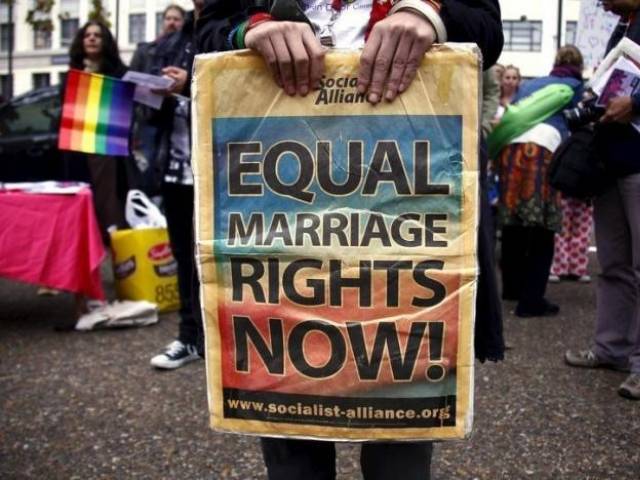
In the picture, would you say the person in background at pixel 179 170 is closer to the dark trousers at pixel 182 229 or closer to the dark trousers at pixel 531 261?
the dark trousers at pixel 182 229

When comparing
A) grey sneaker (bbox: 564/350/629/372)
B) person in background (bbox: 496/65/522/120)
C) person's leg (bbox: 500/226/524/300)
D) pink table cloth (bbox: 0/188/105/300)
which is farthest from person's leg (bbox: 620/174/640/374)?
person in background (bbox: 496/65/522/120)

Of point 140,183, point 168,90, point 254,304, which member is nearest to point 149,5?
point 140,183

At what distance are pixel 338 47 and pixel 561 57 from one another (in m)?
4.07

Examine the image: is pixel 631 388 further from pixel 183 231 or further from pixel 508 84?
pixel 508 84

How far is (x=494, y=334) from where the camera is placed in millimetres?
1408

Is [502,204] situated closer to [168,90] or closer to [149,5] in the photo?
[168,90]

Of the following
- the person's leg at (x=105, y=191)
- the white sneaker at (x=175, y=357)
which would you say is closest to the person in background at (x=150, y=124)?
the white sneaker at (x=175, y=357)

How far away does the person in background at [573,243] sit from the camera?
6.20 meters

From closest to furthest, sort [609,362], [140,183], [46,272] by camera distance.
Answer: [609,362] → [46,272] → [140,183]

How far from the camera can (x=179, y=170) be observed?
3.48 m

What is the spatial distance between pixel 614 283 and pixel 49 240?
299 centimetres

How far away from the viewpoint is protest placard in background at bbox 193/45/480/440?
48.7 inches

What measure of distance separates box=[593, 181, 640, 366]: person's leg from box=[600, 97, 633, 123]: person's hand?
1.43 feet

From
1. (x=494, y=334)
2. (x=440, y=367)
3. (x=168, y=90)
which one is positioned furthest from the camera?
(x=168, y=90)
